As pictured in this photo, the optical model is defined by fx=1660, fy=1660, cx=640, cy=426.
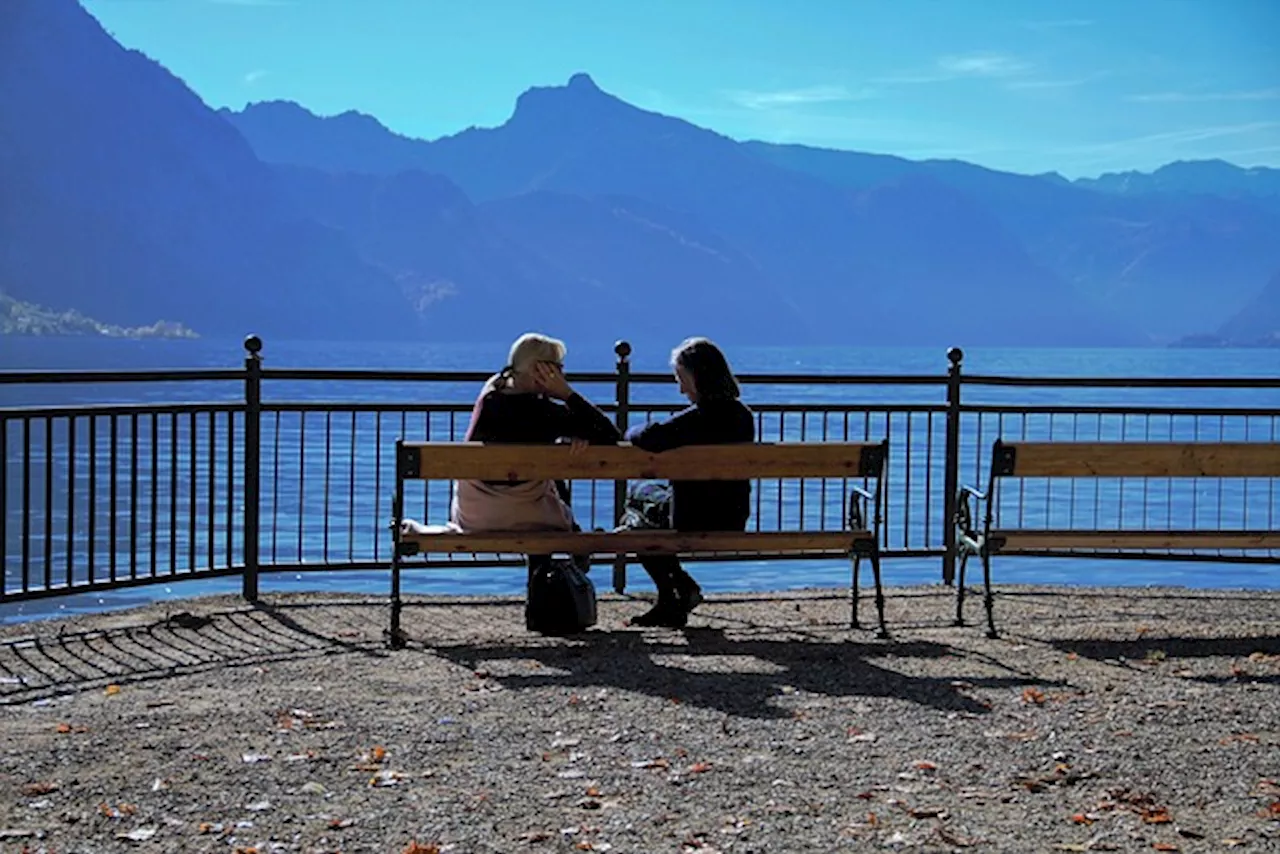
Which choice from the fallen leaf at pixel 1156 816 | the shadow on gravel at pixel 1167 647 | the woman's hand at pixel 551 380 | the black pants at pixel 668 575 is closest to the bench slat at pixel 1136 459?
the shadow on gravel at pixel 1167 647

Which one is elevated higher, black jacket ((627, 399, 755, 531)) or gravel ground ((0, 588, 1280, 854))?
black jacket ((627, 399, 755, 531))

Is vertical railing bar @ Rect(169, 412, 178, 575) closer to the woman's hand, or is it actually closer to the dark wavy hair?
the woman's hand

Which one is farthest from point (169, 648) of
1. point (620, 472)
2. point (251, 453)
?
point (620, 472)

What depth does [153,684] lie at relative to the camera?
7336 mm

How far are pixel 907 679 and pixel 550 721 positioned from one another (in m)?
1.81

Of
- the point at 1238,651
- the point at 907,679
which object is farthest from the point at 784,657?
the point at 1238,651

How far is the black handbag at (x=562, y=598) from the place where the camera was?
8547mm

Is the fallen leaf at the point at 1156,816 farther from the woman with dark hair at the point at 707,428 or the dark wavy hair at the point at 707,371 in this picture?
the dark wavy hair at the point at 707,371

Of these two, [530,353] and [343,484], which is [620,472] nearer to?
[530,353]

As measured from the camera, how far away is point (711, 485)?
8.70m

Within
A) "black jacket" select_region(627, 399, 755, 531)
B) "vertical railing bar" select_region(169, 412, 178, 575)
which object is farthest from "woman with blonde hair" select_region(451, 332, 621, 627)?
"vertical railing bar" select_region(169, 412, 178, 575)

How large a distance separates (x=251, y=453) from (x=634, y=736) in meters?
4.46

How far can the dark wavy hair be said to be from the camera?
8586 millimetres

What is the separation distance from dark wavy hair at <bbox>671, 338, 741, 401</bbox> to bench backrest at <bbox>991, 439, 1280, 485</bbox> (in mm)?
1416
